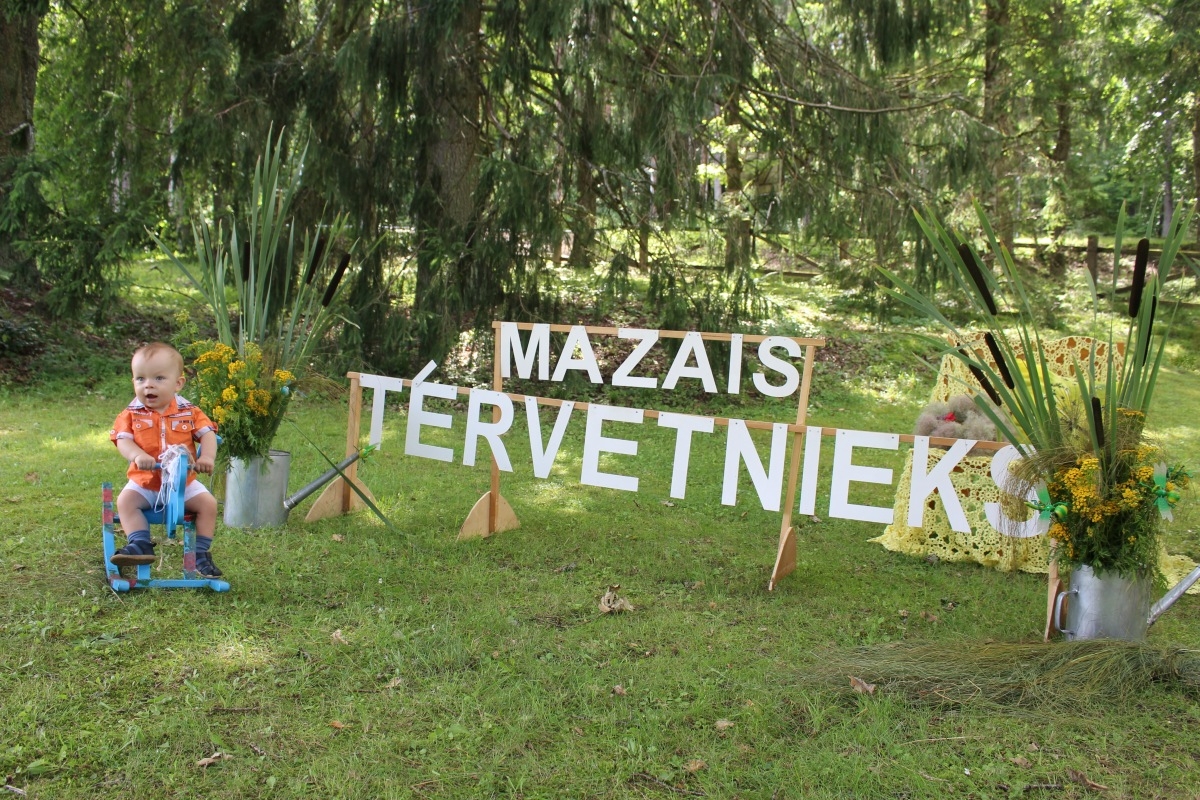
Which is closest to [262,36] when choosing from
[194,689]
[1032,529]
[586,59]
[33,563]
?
[586,59]

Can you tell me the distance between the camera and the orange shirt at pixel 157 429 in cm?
353

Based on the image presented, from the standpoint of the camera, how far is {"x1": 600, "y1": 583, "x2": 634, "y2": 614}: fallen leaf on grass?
143 inches

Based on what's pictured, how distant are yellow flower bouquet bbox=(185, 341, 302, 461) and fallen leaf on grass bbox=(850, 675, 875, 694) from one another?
278 cm

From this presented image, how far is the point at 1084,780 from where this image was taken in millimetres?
2432

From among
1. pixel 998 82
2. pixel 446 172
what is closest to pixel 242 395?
pixel 446 172

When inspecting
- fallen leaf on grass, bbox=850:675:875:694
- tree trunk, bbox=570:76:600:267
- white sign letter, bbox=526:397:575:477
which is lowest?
fallen leaf on grass, bbox=850:675:875:694

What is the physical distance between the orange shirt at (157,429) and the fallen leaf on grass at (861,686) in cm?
251

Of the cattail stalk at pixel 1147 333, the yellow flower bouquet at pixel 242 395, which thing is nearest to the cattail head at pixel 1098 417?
the cattail stalk at pixel 1147 333

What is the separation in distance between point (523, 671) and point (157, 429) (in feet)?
5.73

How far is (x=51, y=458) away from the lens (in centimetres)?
568

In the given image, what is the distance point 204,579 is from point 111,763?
125 cm

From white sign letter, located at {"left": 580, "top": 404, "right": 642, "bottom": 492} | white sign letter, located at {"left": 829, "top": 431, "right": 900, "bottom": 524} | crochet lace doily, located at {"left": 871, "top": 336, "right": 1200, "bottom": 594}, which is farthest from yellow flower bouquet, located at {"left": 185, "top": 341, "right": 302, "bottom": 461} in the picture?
crochet lace doily, located at {"left": 871, "top": 336, "right": 1200, "bottom": 594}

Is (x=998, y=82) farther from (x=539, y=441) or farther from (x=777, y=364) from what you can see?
(x=539, y=441)

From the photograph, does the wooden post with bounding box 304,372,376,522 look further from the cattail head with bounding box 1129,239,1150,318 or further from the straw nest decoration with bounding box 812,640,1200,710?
the cattail head with bounding box 1129,239,1150,318
